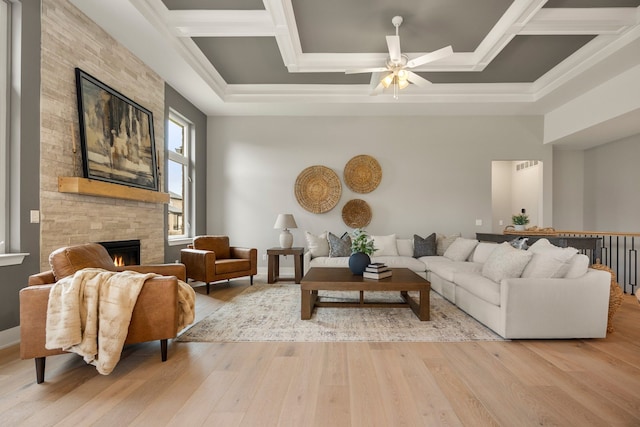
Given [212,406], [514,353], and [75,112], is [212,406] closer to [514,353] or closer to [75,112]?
[514,353]

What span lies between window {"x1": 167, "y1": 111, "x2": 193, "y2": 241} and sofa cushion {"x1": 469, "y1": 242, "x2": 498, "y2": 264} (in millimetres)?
4687

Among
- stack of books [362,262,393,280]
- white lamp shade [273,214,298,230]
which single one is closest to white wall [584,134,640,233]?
stack of books [362,262,393,280]

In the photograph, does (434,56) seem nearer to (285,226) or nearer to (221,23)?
(221,23)

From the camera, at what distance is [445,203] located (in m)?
6.60

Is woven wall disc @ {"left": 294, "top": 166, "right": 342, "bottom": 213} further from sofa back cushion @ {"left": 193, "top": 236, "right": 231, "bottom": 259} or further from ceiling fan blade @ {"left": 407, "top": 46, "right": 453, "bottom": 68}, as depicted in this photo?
ceiling fan blade @ {"left": 407, "top": 46, "right": 453, "bottom": 68}

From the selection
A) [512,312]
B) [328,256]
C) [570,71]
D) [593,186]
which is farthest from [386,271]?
[593,186]

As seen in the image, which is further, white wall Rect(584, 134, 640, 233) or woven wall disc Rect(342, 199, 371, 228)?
woven wall disc Rect(342, 199, 371, 228)

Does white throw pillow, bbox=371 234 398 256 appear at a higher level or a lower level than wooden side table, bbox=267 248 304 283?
higher

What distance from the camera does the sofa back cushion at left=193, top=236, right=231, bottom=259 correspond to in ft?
17.9

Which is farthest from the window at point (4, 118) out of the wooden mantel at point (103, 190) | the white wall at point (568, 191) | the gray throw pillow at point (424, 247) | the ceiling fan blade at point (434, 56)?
the white wall at point (568, 191)

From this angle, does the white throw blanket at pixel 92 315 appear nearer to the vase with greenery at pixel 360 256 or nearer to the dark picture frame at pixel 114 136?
the dark picture frame at pixel 114 136

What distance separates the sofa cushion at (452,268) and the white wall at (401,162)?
161 centimetres

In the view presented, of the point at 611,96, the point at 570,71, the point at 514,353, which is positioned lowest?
the point at 514,353

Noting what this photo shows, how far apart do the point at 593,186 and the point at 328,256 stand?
559cm
